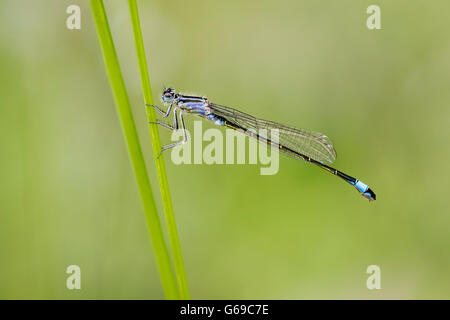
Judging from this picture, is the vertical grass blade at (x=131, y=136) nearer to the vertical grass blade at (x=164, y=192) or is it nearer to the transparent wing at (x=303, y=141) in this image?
the vertical grass blade at (x=164, y=192)

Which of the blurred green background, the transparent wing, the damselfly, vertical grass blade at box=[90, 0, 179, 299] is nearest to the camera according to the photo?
vertical grass blade at box=[90, 0, 179, 299]

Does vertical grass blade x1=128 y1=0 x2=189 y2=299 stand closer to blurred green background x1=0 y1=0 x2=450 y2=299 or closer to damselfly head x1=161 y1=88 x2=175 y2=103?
damselfly head x1=161 y1=88 x2=175 y2=103

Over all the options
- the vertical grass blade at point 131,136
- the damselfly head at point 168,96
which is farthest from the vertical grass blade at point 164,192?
the damselfly head at point 168,96

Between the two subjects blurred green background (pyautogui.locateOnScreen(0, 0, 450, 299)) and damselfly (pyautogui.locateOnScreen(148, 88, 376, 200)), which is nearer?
damselfly (pyautogui.locateOnScreen(148, 88, 376, 200))

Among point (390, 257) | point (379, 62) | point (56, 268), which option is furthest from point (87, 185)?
point (379, 62)

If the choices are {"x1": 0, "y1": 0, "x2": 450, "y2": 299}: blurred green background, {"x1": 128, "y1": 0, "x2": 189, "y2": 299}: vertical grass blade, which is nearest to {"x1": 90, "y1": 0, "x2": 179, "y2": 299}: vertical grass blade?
{"x1": 128, "y1": 0, "x2": 189, "y2": 299}: vertical grass blade

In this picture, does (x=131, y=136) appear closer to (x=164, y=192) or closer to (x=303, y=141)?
(x=164, y=192)

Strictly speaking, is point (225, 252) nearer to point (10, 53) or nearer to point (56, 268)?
point (56, 268)
